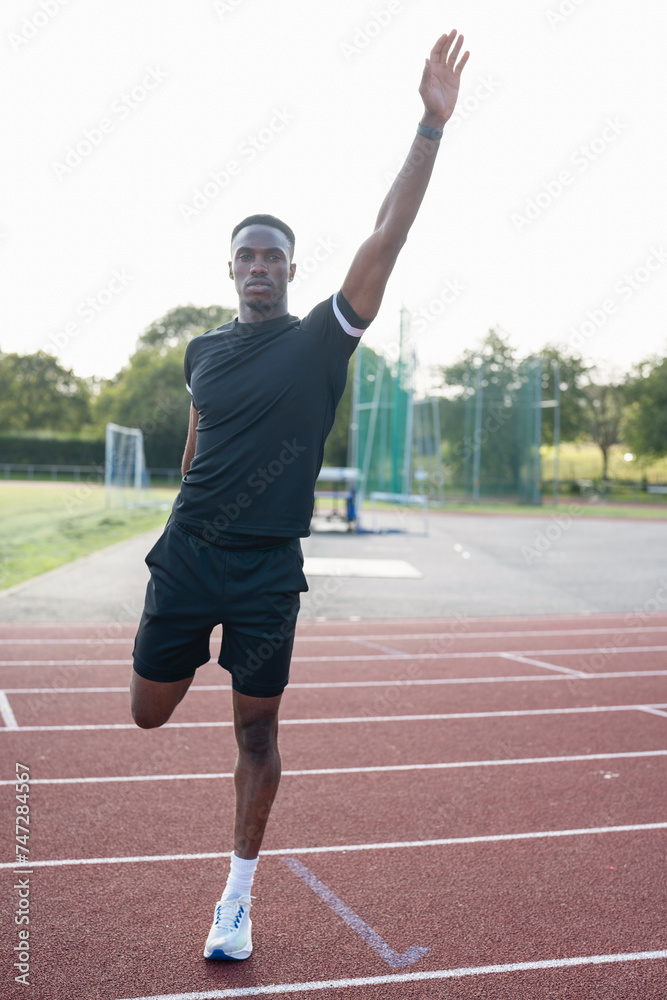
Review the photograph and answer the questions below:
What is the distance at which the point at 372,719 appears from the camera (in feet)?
16.4

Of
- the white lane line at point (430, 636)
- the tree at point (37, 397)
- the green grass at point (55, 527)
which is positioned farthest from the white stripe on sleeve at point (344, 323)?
the tree at point (37, 397)

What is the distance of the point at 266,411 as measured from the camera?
7.55ft

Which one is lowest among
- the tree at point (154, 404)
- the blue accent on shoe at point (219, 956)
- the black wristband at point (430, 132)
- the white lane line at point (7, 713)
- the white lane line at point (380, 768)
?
the white lane line at point (380, 768)

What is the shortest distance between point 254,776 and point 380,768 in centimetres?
182

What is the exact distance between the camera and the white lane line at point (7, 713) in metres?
4.67

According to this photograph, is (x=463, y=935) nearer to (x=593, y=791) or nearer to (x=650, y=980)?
(x=650, y=980)

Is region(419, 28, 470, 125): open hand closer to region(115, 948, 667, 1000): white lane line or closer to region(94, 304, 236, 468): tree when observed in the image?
region(115, 948, 667, 1000): white lane line

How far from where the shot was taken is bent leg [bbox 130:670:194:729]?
95.6 inches

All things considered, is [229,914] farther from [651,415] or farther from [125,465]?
[651,415]

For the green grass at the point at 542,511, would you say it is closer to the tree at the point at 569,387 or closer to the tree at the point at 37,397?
the tree at the point at 569,387

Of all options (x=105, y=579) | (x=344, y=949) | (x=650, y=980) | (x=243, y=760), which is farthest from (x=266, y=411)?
(x=105, y=579)

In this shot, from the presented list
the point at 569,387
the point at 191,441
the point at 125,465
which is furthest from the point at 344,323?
the point at 569,387

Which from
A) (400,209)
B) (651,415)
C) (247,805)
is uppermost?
(651,415)

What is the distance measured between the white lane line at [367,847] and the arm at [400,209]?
2018mm
